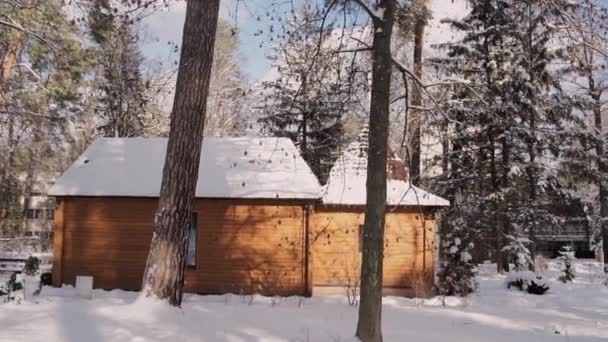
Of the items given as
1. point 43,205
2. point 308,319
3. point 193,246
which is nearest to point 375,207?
point 308,319

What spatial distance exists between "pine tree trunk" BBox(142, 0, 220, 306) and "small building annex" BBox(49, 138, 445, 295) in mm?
7287

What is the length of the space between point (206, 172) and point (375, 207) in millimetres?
10361

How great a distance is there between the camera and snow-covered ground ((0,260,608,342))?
21.5 feet

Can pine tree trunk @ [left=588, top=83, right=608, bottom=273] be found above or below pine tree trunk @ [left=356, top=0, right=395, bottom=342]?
above

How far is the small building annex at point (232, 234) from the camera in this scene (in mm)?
15414

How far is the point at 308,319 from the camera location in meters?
9.34

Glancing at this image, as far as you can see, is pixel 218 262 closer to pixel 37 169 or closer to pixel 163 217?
pixel 163 217

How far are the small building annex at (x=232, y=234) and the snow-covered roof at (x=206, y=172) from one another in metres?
0.04

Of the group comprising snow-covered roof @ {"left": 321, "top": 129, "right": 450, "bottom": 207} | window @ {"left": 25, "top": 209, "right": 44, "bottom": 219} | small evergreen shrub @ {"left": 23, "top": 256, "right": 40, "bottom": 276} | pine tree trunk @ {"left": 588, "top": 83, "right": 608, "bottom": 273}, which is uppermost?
pine tree trunk @ {"left": 588, "top": 83, "right": 608, "bottom": 273}

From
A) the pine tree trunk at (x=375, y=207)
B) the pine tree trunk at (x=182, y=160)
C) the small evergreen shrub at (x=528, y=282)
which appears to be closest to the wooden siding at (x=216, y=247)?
the small evergreen shrub at (x=528, y=282)

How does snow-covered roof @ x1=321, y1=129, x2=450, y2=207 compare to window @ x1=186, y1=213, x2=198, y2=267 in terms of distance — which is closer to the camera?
snow-covered roof @ x1=321, y1=129, x2=450, y2=207

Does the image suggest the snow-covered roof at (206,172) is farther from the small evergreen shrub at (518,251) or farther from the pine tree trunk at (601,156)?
the pine tree trunk at (601,156)

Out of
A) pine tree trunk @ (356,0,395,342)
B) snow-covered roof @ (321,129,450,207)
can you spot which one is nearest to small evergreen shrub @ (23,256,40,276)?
snow-covered roof @ (321,129,450,207)

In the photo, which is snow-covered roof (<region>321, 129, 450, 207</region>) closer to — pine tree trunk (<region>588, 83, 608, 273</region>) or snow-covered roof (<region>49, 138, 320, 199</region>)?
snow-covered roof (<region>49, 138, 320, 199</region>)
